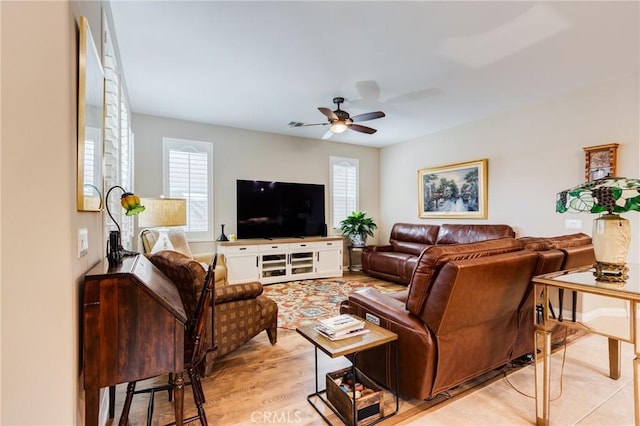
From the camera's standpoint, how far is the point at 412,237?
5.76 metres

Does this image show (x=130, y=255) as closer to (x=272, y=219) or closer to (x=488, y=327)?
(x=488, y=327)

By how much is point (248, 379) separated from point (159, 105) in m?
3.82

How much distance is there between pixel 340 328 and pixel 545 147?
409 centimetres

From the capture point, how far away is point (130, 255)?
6.61ft

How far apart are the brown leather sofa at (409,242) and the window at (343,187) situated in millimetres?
988

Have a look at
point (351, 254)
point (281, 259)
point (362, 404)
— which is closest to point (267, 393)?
point (362, 404)

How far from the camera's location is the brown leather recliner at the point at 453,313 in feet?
5.48

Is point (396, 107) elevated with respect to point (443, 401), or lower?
elevated

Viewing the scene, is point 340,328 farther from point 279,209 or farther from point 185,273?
point 279,209

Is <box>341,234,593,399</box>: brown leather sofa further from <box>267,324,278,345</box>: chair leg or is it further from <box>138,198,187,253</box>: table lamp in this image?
<box>138,198,187,253</box>: table lamp

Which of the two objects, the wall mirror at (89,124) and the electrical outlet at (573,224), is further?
the electrical outlet at (573,224)

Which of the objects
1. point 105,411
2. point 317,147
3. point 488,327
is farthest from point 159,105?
point 488,327

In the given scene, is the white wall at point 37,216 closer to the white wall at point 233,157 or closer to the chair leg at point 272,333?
the chair leg at point 272,333

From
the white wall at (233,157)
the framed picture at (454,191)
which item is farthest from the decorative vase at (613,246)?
the white wall at (233,157)
